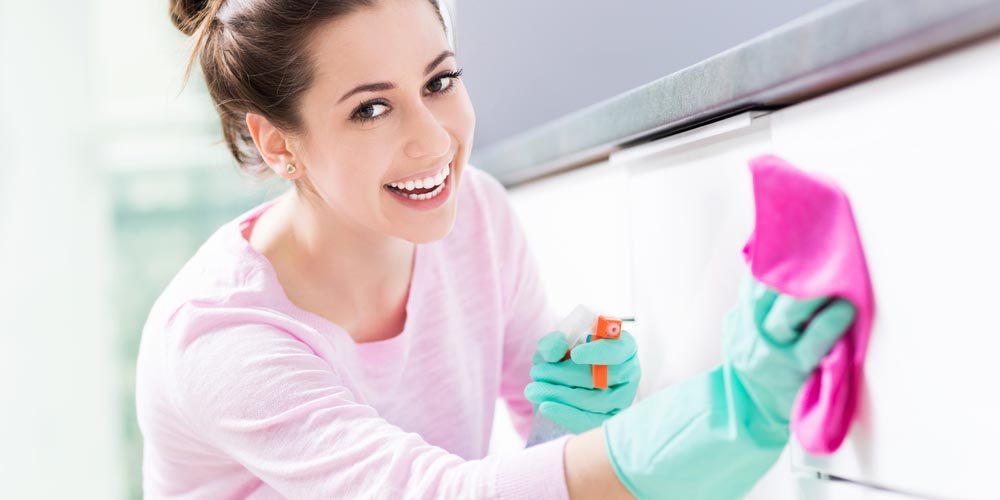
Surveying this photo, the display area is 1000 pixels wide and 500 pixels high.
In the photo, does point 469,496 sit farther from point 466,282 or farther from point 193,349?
point 466,282

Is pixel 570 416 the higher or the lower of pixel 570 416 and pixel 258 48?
the lower

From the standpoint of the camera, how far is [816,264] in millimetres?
564

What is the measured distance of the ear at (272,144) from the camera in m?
0.98

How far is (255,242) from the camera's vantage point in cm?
105

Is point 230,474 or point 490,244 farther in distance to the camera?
point 490,244

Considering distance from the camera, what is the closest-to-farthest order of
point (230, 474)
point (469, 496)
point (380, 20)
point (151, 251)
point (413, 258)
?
1. point (469, 496)
2. point (380, 20)
3. point (230, 474)
4. point (413, 258)
5. point (151, 251)

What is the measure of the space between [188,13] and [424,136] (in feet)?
1.16

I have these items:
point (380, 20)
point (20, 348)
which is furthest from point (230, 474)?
point (20, 348)

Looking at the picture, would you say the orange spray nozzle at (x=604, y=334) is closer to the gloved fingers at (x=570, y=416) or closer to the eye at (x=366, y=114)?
the gloved fingers at (x=570, y=416)

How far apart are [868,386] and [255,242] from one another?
712 mm

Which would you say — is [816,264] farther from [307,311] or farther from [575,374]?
[307,311]

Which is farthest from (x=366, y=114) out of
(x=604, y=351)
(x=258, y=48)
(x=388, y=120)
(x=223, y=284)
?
(x=604, y=351)

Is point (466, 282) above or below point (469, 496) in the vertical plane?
above

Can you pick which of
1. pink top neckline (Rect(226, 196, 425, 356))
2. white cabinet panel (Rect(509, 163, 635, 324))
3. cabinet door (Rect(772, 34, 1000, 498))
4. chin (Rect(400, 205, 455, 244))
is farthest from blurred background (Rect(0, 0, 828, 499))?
cabinet door (Rect(772, 34, 1000, 498))
